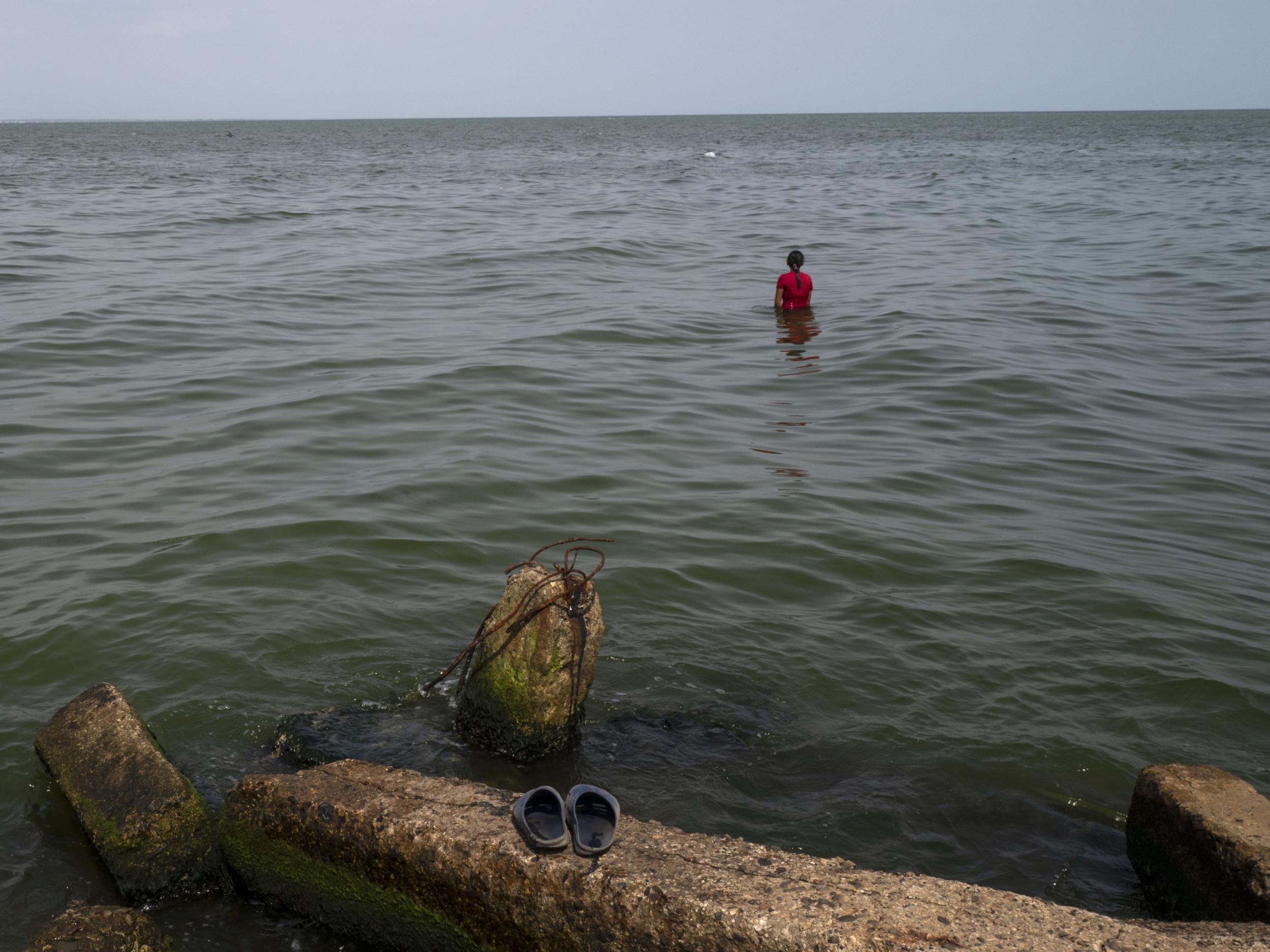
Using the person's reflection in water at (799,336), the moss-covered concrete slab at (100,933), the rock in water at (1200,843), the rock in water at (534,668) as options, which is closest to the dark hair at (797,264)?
the person's reflection in water at (799,336)

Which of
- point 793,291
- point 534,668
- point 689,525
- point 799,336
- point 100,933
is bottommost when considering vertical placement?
point 689,525

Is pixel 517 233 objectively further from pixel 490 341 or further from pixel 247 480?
pixel 247 480

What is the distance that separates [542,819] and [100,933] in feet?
4.73

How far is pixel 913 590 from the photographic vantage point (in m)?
6.83

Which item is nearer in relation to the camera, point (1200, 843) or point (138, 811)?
point (1200, 843)

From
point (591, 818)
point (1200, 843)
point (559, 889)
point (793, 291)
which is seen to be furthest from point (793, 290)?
point (559, 889)

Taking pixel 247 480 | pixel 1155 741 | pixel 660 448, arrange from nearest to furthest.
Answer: pixel 1155 741 < pixel 247 480 < pixel 660 448

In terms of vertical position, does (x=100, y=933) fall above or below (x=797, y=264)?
below

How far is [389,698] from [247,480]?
11.9ft

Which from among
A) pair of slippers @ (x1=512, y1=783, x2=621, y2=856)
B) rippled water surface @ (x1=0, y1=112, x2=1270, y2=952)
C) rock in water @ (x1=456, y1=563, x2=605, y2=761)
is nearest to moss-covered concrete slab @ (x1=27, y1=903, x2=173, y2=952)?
rippled water surface @ (x1=0, y1=112, x2=1270, y2=952)

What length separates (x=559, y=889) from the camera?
327 cm

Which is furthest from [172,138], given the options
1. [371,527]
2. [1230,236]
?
[371,527]

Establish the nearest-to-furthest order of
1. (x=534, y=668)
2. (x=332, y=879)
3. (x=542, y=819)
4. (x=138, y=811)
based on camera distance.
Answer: (x=542, y=819)
(x=332, y=879)
(x=138, y=811)
(x=534, y=668)

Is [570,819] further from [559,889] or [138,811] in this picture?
[138,811]
